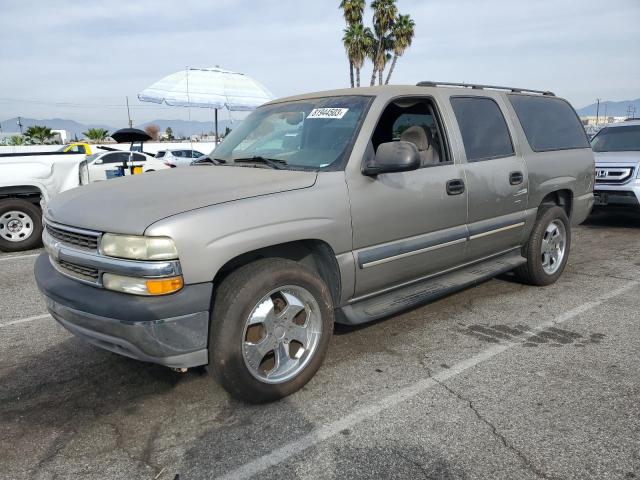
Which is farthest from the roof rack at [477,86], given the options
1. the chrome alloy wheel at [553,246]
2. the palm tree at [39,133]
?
the palm tree at [39,133]

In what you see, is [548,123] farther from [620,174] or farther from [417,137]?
[620,174]

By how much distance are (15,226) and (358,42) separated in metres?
29.5

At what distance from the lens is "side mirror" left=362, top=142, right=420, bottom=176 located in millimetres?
3158

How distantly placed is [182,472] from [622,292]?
4469mm

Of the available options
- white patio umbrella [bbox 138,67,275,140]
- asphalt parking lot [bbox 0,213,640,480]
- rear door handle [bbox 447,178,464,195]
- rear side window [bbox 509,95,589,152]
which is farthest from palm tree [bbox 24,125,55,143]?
rear door handle [bbox 447,178,464,195]

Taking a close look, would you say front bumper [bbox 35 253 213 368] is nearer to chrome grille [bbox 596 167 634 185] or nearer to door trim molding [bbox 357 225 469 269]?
door trim molding [bbox 357 225 469 269]

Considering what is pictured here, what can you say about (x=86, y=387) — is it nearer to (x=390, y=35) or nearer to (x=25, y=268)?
(x=25, y=268)

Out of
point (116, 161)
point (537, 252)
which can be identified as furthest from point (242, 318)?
point (116, 161)

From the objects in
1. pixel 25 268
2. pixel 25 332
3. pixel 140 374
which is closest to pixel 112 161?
pixel 25 268

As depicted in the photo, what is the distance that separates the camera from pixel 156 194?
2.90 metres

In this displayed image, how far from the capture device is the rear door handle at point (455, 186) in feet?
12.5

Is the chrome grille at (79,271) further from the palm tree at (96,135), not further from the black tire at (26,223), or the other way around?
the palm tree at (96,135)

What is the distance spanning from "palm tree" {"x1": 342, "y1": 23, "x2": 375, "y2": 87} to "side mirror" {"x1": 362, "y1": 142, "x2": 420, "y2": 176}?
31.7 meters

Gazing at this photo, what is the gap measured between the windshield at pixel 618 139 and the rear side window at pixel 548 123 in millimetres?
4396
